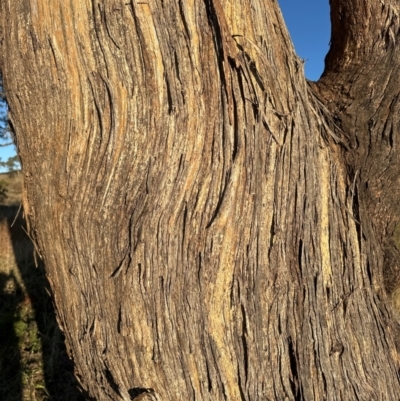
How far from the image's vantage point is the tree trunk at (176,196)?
184 centimetres

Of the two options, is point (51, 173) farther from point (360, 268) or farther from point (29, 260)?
point (29, 260)

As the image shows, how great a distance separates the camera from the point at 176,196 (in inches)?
73.4

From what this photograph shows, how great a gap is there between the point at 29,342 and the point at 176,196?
13.1 ft

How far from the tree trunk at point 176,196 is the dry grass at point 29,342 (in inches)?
112

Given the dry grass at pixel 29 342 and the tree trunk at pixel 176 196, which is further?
the dry grass at pixel 29 342

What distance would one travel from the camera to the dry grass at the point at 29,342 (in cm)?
455

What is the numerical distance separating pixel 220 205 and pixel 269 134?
1.11 ft

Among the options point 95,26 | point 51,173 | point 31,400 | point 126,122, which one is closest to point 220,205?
point 126,122

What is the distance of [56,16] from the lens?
5.99 ft

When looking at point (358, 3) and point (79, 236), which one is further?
point (358, 3)

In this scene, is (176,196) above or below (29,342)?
above

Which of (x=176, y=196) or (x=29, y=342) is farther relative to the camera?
(x=29, y=342)

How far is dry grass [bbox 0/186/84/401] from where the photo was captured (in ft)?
14.9

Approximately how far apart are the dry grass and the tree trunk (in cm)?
284
